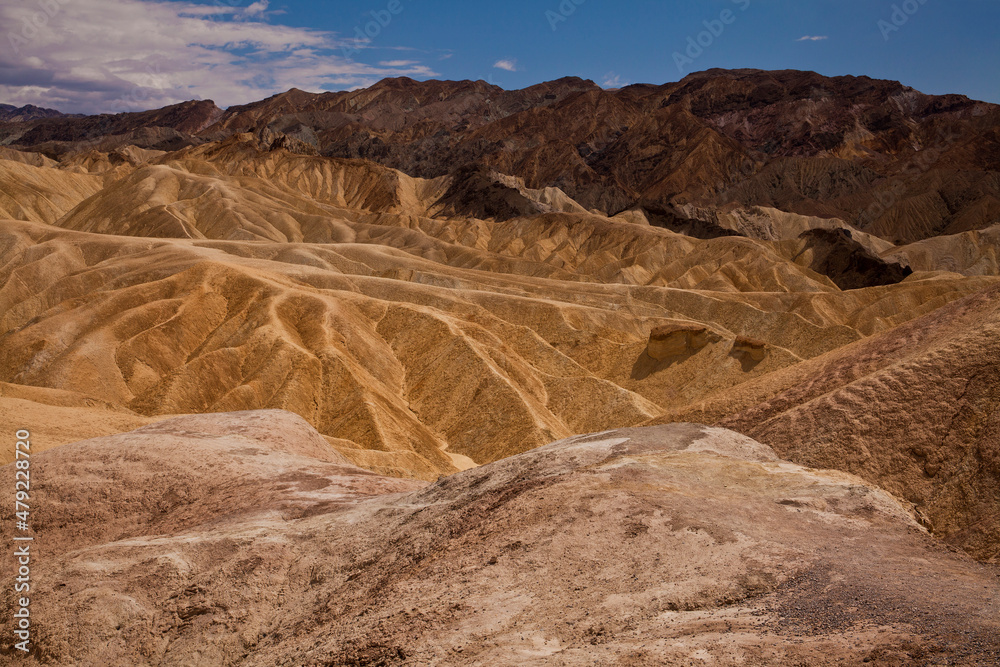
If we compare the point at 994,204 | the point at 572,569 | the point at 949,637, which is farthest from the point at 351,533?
the point at 994,204

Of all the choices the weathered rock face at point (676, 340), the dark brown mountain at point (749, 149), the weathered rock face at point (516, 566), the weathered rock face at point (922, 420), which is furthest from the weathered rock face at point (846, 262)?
the weathered rock face at point (516, 566)

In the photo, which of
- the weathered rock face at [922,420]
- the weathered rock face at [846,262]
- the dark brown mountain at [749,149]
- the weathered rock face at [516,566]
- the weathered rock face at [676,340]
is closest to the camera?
the weathered rock face at [516,566]

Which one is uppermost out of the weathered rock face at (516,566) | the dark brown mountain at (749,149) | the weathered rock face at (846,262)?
the dark brown mountain at (749,149)

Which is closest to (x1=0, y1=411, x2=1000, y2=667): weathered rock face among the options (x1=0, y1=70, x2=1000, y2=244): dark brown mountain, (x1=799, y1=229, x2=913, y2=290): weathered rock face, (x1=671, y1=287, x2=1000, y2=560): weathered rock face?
(x1=671, y1=287, x2=1000, y2=560): weathered rock face

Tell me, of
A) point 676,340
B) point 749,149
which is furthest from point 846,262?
point 749,149

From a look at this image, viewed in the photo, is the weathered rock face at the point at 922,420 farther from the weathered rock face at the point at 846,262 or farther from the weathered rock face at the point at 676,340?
the weathered rock face at the point at 846,262

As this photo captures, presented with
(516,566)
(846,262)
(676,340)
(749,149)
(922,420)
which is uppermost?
(749,149)

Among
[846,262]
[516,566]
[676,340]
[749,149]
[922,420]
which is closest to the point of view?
[516,566]

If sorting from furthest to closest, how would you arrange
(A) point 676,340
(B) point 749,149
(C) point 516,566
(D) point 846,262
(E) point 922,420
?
(B) point 749,149, (D) point 846,262, (A) point 676,340, (E) point 922,420, (C) point 516,566

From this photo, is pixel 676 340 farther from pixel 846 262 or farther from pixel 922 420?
pixel 846 262
